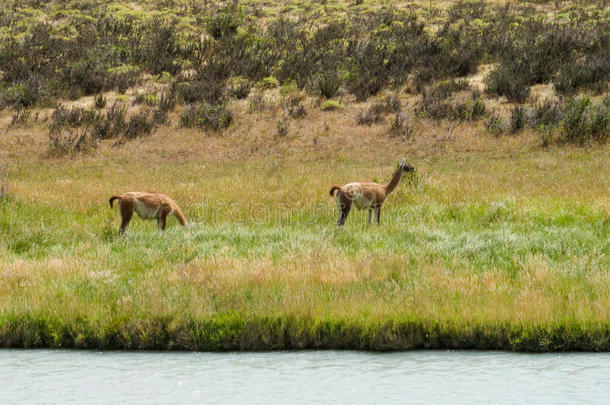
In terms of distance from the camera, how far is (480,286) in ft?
28.6

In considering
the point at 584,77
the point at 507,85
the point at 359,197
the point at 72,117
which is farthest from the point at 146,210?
the point at 584,77

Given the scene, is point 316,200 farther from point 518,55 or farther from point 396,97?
point 518,55

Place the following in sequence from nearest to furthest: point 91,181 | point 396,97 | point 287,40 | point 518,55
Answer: point 91,181 → point 396,97 → point 518,55 → point 287,40

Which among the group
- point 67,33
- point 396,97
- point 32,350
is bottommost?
point 32,350

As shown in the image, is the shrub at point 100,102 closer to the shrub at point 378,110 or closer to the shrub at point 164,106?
the shrub at point 164,106

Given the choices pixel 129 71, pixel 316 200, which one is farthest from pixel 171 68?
pixel 316 200

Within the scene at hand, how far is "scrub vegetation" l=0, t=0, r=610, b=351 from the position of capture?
26.3 feet

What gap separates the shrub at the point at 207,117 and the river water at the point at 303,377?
20.7m

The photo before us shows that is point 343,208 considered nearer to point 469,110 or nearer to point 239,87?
point 469,110

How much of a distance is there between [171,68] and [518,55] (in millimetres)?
15330

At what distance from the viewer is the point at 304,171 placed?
2127 centimetres

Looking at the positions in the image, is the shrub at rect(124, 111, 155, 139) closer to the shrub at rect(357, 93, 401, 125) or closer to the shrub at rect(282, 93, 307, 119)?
the shrub at rect(282, 93, 307, 119)

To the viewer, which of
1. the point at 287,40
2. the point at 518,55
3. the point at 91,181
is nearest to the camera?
the point at 91,181

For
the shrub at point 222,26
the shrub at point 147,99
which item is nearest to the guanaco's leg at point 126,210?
the shrub at point 147,99
